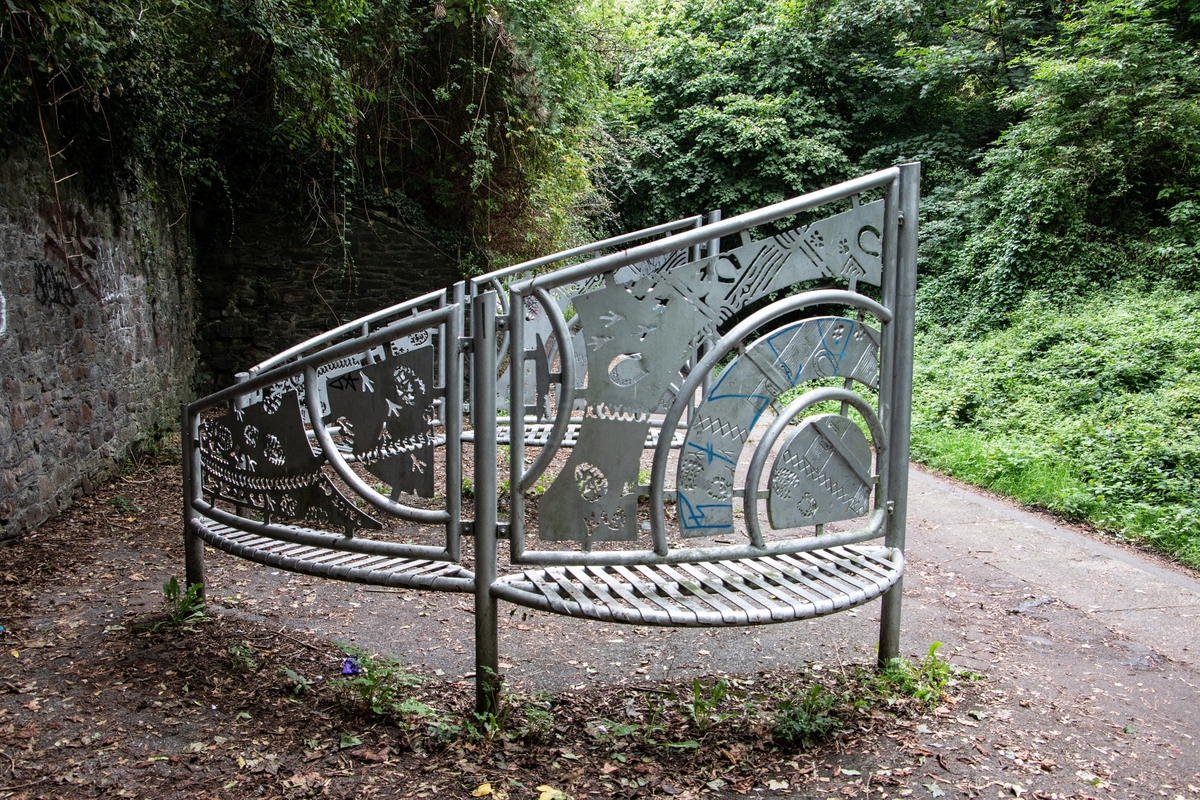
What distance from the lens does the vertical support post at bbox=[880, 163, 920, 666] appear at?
8.38 ft

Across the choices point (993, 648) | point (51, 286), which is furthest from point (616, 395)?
point (51, 286)

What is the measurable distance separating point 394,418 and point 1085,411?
7.05 meters

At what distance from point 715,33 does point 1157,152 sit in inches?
382

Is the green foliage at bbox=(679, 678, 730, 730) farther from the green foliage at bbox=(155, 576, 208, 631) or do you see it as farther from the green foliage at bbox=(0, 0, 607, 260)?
the green foliage at bbox=(0, 0, 607, 260)

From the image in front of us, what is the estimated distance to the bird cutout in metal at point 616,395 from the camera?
7.39 ft

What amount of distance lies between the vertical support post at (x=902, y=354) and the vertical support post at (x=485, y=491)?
4.16ft

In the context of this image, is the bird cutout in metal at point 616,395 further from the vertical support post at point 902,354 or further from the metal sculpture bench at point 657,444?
the vertical support post at point 902,354

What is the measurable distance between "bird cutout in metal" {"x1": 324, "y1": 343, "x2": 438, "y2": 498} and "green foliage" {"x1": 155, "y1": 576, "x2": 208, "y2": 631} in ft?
3.76

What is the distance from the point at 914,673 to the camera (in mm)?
2764

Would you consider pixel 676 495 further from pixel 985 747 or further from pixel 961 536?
pixel 961 536

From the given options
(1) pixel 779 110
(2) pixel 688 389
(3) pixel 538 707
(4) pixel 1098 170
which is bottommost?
(3) pixel 538 707

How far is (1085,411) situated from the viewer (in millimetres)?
7441

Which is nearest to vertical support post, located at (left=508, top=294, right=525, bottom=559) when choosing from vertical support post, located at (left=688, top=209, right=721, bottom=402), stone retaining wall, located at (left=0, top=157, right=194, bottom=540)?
vertical support post, located at (left=688, top=209, right=721, bottom=402)

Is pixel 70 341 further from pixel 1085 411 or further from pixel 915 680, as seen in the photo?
pixel 1085 411
